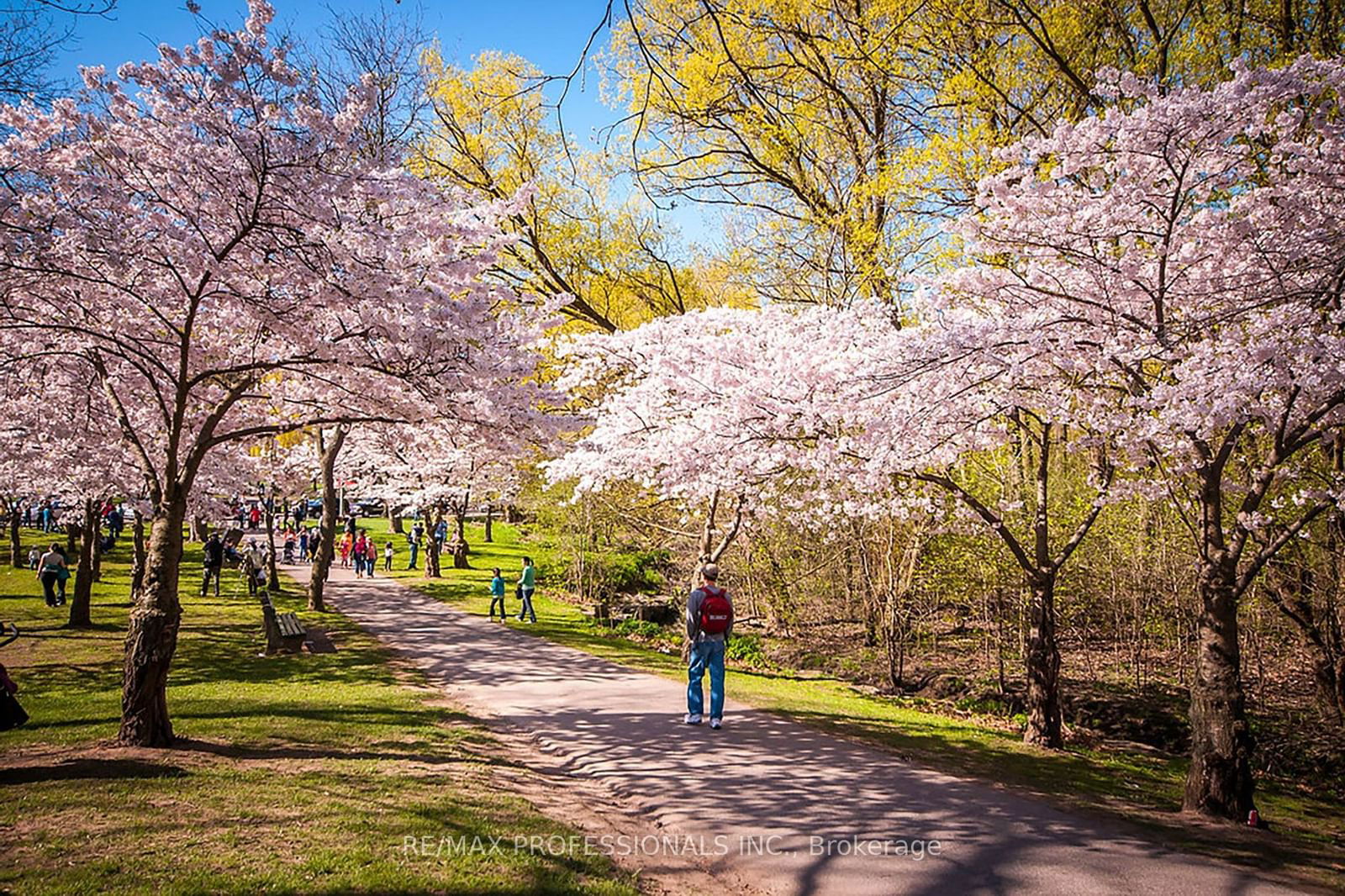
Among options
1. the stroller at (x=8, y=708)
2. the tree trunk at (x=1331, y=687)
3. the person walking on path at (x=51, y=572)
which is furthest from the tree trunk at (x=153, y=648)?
the tree trunk at (x=1331, y=687)

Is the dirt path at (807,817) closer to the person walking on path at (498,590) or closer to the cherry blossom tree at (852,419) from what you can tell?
the cherry blossom tree at (852,419)

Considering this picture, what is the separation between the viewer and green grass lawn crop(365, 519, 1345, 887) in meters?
6.07

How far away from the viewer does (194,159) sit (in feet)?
22.1

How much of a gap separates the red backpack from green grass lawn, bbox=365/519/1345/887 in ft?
6.92

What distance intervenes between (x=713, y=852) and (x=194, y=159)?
7260 millimetres

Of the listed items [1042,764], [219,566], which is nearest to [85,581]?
[219,566]

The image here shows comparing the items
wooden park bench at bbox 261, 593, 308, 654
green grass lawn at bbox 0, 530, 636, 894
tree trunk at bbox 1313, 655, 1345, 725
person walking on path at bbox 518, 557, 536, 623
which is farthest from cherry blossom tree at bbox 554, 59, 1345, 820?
person walking on path at bbox 518, 557, 536, 623

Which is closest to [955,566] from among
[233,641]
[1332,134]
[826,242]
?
[826,242]

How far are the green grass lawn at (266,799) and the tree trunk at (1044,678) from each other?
725 cm

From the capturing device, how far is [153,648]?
699 centimetres

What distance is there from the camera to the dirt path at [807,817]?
505cm

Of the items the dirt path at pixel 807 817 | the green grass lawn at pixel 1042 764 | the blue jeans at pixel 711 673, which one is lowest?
the green grass lawn at pixel 1042 764

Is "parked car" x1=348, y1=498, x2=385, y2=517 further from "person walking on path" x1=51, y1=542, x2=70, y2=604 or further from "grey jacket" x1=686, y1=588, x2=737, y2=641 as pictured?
"grey jacket" x1=686, y1=588, x2=737, y2=641

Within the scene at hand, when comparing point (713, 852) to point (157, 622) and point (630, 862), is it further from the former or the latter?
point (157, 622)
